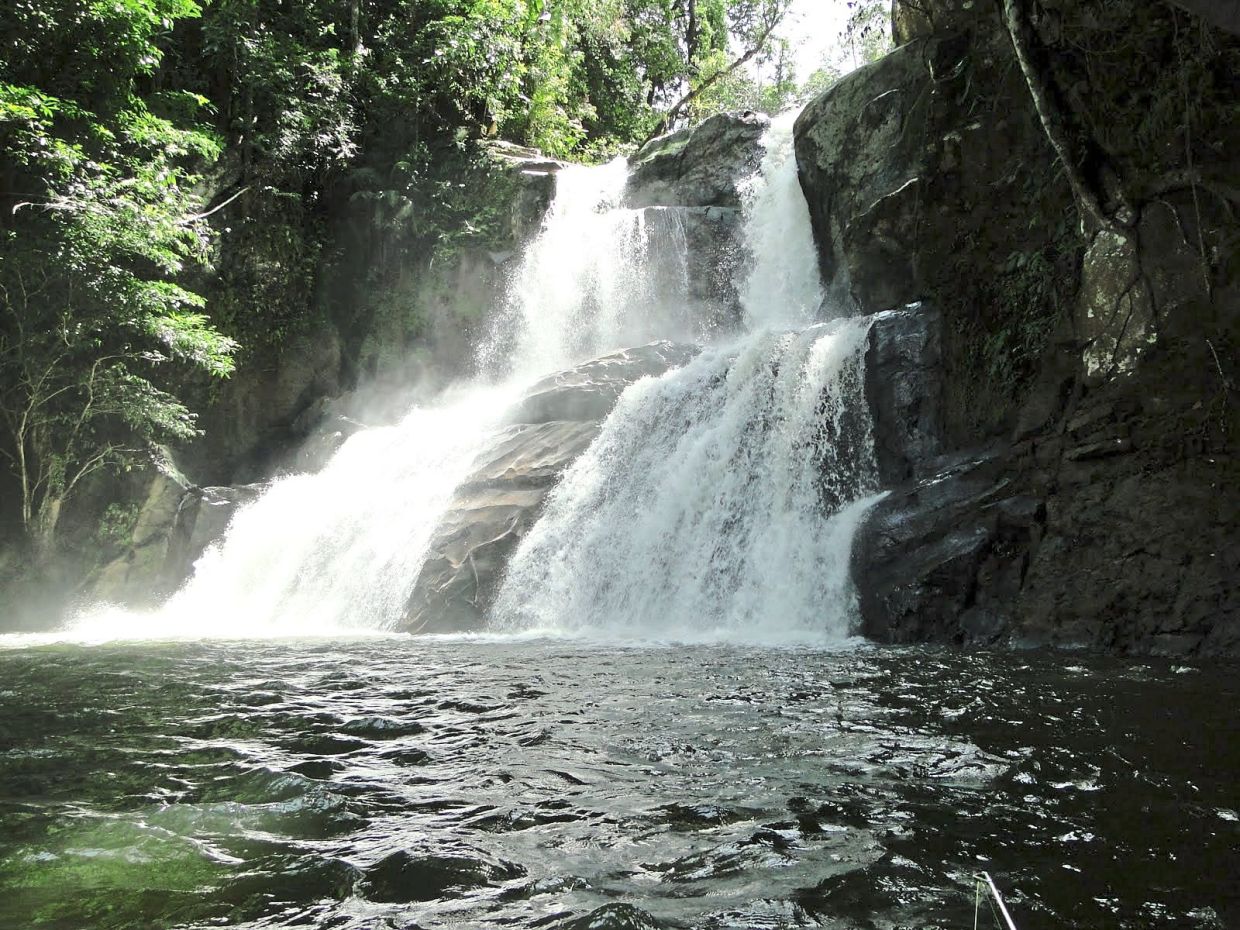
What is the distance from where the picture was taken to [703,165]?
1878 centimetres

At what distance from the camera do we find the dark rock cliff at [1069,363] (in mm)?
7625

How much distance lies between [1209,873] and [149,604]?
55.3 feet

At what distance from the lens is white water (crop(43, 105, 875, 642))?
980 centimetres

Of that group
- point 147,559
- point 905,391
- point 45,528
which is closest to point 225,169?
point 45,528

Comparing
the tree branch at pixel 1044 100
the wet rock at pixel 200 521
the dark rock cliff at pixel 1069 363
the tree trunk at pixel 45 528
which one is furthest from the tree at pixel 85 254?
the tree branch at pixel 1044 100

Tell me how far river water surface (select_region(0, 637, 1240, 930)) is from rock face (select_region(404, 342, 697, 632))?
4.83 meters

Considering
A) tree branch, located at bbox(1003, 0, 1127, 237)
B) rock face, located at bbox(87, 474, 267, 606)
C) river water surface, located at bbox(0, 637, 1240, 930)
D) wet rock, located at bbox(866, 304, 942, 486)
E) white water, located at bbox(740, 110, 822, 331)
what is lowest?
river water surface, located at bbox(0, 637, 1240, 930)

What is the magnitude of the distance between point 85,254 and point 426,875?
578 inches

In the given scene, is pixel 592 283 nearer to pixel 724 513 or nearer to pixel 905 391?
pixel 724 513

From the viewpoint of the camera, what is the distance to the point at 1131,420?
26.5 ft

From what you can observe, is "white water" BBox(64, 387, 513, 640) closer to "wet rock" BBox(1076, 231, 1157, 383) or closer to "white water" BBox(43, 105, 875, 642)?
"white water" BBox(43, 105, 875, 642)

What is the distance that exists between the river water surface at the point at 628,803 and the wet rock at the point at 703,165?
14.4 m

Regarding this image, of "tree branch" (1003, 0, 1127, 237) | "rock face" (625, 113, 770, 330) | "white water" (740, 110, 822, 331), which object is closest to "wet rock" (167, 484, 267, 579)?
"rock face" (625, 113, 770, 330)

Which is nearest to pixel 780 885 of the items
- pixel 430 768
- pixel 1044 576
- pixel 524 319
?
pixel 430 768
